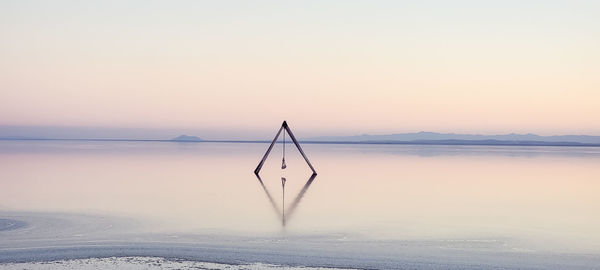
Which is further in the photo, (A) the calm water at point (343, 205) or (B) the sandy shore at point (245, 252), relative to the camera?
(A) the calm water at point (343, 205)

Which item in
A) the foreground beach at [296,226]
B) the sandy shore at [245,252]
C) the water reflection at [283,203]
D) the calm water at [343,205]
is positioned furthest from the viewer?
the water reflection at [283,203]

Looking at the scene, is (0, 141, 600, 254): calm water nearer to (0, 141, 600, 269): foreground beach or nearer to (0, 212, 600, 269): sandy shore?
(0, 141, 600, 269): foreground beach

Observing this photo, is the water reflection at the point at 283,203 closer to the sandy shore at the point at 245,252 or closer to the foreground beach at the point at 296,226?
the foreground beach at the point at 296,226

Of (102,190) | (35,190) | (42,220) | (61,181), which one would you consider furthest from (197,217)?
(61,181)

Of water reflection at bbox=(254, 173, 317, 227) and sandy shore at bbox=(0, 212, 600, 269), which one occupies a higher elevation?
water reflection at bbox=(254, 173, 317, 227)

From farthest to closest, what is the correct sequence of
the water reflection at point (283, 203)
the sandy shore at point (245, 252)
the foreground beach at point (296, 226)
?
the water reflection at point (283, 203)
the foreground beach at point (296, 226)
the sandy shore at point (245, 252)

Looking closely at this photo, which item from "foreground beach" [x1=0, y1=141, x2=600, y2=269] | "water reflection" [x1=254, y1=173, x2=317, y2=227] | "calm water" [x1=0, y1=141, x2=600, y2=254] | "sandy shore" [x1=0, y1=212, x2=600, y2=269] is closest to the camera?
"sandy shore" [x1=0, y1=212, x2=600, y2=269]

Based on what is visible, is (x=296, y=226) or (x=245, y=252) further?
(x=296, y=226)

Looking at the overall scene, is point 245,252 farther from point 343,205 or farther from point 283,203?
point 283,203

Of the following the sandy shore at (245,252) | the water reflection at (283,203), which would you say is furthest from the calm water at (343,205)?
the sandy shore at (245,252)

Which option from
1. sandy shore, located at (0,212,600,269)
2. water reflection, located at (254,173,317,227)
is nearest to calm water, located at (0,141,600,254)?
water reflection, located at (254,173,317,227)

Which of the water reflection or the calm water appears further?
the water reflection

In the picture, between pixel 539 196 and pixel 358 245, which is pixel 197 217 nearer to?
pixel 358 245

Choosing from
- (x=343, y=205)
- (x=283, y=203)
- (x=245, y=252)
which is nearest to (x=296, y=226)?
(x=245, y=252)
